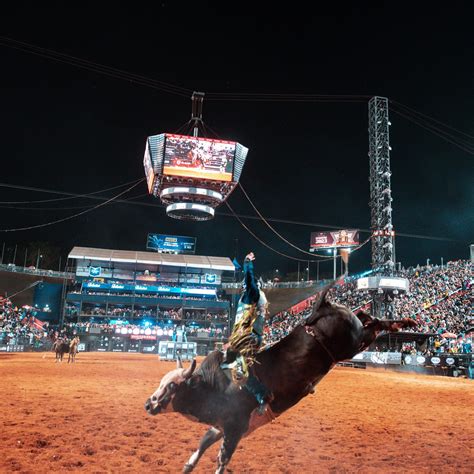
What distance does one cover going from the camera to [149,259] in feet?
238

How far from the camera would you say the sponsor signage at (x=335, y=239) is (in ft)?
215

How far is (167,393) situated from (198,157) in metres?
28.5

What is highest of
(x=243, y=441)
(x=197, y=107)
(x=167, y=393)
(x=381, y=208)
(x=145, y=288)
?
(x=197, y=107)

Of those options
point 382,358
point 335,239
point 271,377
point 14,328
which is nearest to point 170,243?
point 335,239

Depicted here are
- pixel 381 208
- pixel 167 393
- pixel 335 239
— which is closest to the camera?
pixel 167 393

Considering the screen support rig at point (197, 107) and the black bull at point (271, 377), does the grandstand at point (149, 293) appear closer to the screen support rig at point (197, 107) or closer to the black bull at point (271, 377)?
the screen support rig at point (197, 107)

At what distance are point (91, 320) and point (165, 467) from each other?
6325 cm

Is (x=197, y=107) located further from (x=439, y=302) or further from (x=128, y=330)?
(x=128, y=330)

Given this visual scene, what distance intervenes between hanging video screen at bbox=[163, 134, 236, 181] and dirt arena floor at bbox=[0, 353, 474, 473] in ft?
67.4

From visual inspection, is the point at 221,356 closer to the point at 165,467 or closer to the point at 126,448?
the point at 165,467

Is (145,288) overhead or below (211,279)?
below

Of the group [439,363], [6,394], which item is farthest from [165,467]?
[439,363]

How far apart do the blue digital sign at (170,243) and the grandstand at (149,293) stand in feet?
6.12

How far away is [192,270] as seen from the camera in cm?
7506
